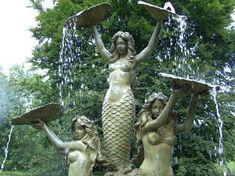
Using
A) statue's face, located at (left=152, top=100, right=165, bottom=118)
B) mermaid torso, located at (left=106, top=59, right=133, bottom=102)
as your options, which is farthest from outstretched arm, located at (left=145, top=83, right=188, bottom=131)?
mermaid torso, located at (left=106, top=59, right=133, bottom=102)

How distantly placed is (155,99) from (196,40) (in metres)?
9.14

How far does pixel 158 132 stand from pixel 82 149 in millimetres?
934

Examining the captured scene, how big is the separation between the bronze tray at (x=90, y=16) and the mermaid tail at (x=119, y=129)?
4.31 feet

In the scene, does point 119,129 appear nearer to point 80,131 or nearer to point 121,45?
point 80,131

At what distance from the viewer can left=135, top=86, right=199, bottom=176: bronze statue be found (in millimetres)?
5270

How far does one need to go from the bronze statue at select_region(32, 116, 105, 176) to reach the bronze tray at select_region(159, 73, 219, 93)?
1340 mm

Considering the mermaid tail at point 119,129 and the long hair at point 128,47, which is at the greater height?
the long hair at point 128,47

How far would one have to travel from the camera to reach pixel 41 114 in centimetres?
577

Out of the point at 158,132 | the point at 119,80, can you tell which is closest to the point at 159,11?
the point at 119,80

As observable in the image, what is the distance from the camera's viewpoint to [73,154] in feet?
18.1

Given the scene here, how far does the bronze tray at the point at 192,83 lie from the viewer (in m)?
4.66

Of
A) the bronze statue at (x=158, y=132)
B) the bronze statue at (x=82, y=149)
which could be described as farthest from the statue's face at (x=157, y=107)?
the bronze statue at (x=82, y=149)

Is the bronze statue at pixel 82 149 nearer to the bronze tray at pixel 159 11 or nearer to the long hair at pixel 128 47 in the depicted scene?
the long hair at pixel 128 47

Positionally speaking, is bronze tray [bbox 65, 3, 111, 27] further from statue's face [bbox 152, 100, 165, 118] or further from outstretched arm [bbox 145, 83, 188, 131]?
outstretched arm [bbox 145, 83, 188, 131]
